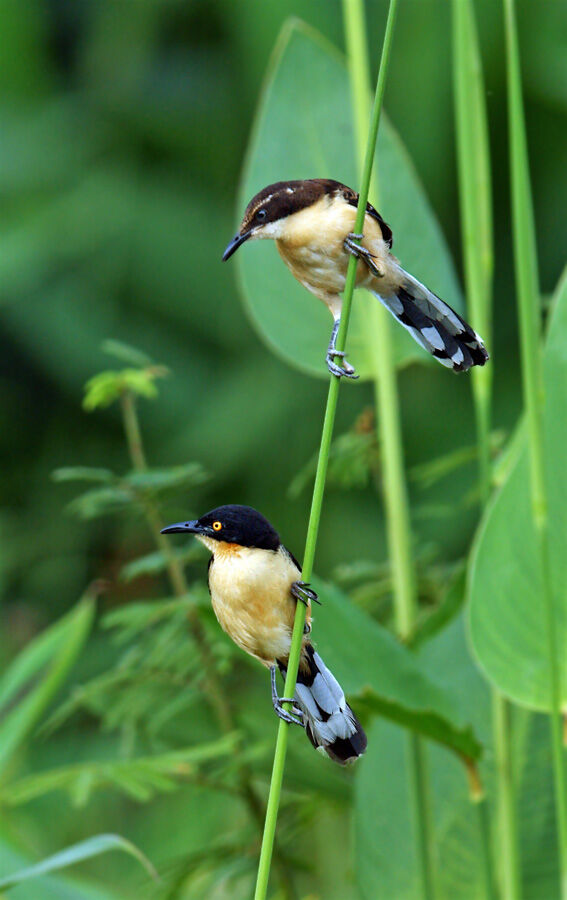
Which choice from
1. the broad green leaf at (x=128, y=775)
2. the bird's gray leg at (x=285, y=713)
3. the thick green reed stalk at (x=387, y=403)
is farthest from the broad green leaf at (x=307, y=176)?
the bird's gray leg at (x=285, y=713)

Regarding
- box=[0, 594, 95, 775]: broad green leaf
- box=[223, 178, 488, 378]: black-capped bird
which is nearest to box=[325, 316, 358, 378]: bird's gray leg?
box=[223, 178, 488, 378]: black-capped bird

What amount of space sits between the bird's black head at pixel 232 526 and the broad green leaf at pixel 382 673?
1.82ft

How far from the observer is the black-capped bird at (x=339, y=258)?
60cm

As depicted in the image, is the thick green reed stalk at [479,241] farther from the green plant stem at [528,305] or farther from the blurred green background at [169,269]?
the blurred green background at [169,269]

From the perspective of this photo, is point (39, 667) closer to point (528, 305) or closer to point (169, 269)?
point (528, 305)

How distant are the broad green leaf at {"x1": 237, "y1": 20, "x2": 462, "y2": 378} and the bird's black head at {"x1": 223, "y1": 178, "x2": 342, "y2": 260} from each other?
83 centimetres

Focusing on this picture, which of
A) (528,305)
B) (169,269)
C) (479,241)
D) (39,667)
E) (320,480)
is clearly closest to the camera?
(320,480)

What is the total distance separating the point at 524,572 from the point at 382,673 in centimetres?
20

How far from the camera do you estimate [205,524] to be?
612mm

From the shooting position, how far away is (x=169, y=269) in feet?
11.0

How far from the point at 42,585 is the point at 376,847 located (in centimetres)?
175

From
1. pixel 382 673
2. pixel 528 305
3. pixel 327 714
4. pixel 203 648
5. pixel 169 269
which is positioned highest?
pixel 528 305

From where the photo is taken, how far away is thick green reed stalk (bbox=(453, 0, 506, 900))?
3.69 ft

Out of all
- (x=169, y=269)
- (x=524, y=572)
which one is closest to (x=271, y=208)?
(x=524, y=572)
